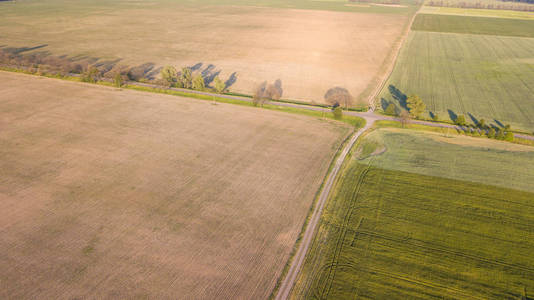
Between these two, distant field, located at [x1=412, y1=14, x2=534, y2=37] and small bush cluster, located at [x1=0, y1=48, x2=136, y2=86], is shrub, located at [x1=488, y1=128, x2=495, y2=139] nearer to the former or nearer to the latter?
small bush cluster, located at [x1=0, y1=48, x2=136, y2=86]

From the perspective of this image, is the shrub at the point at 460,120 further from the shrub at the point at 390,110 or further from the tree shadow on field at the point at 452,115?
the shrub at the point at 390,110

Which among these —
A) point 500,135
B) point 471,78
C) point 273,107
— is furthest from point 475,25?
point 273,107

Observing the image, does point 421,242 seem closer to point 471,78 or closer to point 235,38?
point 471,78

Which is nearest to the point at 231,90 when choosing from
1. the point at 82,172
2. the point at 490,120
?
the point at 82,172

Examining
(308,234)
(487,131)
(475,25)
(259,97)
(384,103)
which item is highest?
(475,25)

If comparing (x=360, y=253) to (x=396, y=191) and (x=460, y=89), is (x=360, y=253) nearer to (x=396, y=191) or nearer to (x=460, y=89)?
(x=396, y=191)

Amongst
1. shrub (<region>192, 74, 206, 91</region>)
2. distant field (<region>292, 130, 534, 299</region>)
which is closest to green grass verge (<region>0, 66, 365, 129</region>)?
shrub (<region>192, 74, 206, 91</region>)
